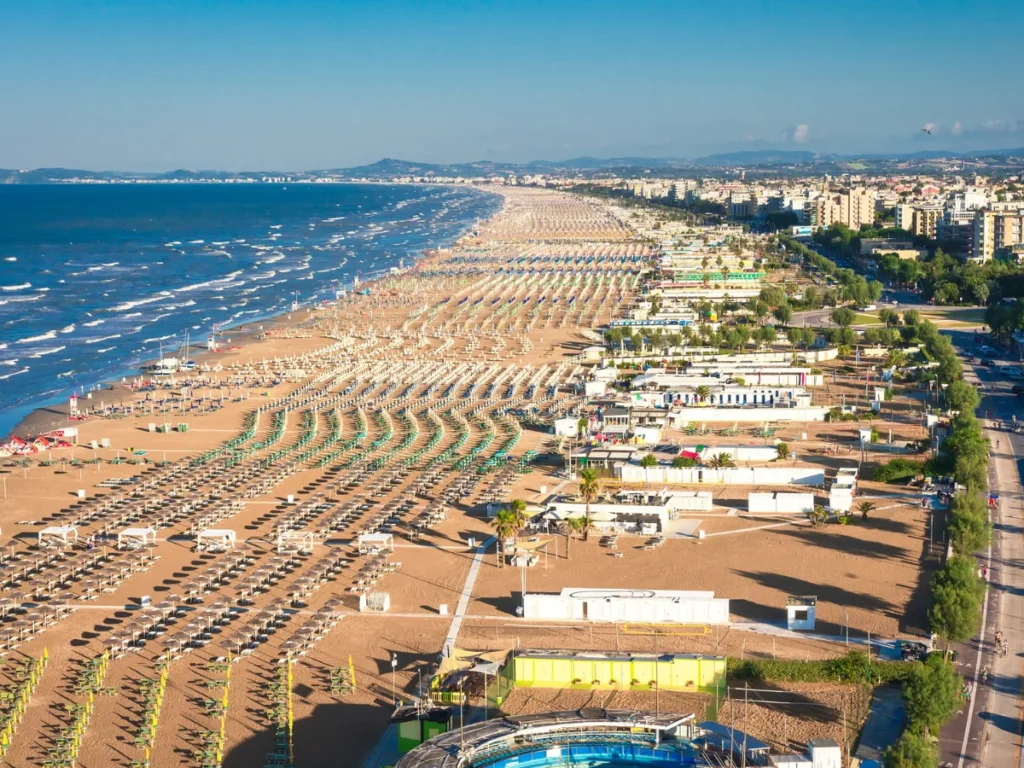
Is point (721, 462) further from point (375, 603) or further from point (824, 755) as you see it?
point (824, 755)

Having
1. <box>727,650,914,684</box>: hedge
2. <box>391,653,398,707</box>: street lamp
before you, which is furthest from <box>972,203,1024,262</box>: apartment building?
<box>391,653,398,707</box>: street lamp

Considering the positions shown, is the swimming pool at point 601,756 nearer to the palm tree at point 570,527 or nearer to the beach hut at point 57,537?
the palm tree at point 570,527

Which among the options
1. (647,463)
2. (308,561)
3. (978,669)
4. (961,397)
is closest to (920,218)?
(961,397)

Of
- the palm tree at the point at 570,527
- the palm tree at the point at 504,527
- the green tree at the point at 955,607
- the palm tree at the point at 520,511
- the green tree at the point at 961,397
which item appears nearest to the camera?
the green tree at the point at 955,607

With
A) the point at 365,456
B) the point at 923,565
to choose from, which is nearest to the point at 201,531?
the point at 365,456

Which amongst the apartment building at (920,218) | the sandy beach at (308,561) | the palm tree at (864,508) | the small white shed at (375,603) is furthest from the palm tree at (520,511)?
the apartment building at (920,218)

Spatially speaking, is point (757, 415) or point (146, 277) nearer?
point (757, 415)

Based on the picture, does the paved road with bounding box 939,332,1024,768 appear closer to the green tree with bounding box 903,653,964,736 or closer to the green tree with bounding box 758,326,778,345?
the green tree with bounding box 903,653,964,736
